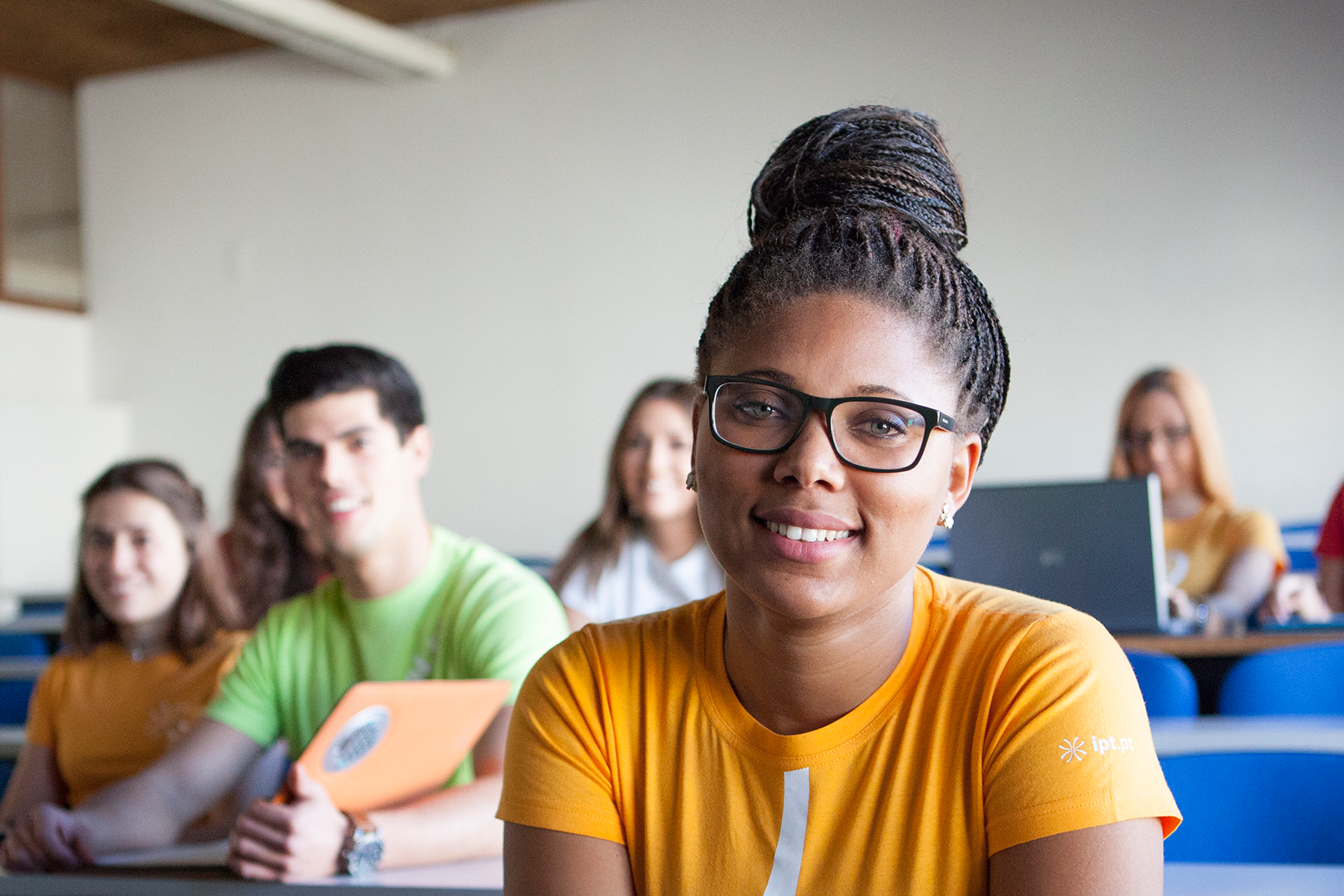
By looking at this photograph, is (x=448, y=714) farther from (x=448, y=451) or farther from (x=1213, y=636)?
(x=448, y=451)

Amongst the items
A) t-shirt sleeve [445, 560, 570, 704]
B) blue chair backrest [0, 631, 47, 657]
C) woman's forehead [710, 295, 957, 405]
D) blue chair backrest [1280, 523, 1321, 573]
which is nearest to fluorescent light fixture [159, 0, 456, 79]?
blue chair backrest [0, 631, 47, 657]

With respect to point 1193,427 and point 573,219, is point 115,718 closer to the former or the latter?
point 1193,427

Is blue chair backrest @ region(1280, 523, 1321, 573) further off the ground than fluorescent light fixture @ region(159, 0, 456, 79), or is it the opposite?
fluorescent light fixture @ region(159, 0, 456, 79)

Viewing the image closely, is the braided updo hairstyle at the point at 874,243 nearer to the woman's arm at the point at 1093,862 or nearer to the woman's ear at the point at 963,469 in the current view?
the woman's ear at the point at 963,469

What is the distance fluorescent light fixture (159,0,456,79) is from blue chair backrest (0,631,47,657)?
115 inches

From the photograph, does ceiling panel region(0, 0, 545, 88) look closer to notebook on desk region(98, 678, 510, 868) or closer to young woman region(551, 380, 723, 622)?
young woman region(551, 380, 723, 622)

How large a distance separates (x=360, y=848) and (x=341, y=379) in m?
0.76

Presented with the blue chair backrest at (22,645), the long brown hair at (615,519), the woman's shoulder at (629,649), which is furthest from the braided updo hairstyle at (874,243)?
the blue chair backrest at (22,645)

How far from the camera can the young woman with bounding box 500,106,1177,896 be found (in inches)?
37.6

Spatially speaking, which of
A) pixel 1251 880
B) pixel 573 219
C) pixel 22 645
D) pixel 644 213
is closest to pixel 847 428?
pixel 1251 880

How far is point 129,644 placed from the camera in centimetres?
232

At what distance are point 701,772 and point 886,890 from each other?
7.2 inches

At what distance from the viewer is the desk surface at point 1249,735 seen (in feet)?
5.15

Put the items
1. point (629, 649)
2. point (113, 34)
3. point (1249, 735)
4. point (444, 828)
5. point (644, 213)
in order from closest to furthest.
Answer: point (629, 649) < point (444, 828) < point (1249, 735) < point (644, 213) < point (113, 34)
